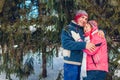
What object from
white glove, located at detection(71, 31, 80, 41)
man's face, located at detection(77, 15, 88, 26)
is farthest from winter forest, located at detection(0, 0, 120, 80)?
white glove, located at detection(71, 31, 80, 41)

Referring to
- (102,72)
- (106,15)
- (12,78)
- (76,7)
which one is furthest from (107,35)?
(12,78)

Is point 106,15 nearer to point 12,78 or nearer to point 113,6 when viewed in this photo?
point 113,6

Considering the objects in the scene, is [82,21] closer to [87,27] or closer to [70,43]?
[87,27]

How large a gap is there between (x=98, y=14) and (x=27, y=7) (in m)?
1.50

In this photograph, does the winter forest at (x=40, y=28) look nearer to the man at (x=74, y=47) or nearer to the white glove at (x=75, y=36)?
the man at (x=74, y=47)

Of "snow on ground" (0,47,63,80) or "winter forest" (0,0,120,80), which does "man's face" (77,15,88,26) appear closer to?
"winter forest" (0,0,120,80)

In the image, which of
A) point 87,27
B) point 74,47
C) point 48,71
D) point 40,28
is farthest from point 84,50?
point 48,71

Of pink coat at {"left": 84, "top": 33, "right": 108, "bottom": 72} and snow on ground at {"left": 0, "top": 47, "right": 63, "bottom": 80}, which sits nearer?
pink coat at {"left": 84, "top": 33, "right": 108, "bottom": 72}

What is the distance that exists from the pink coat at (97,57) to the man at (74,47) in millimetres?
89

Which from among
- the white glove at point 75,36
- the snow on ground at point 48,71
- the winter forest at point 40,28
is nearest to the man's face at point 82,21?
the white glove at point 75,36

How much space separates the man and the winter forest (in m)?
0.72

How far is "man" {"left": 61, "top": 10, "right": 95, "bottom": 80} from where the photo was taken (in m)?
5.04

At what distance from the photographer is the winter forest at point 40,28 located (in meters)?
6.04

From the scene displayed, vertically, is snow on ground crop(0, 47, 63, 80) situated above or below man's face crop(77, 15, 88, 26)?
below
